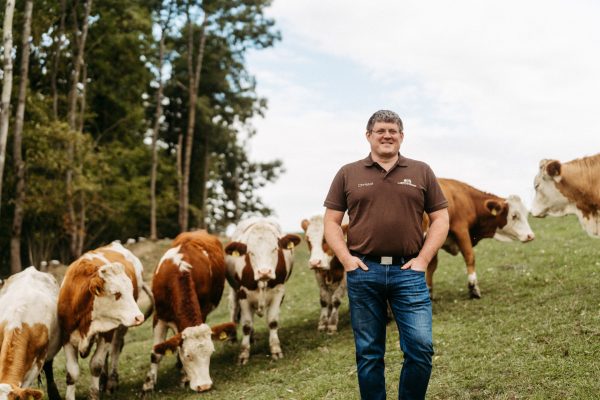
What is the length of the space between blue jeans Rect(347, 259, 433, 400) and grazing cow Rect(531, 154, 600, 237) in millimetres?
5771

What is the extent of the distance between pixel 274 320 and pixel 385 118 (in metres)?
6.05

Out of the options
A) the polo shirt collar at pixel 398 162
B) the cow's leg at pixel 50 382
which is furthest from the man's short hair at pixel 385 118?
the cow's leg at pixel 50 382

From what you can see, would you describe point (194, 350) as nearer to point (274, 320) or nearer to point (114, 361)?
point (114, 361)

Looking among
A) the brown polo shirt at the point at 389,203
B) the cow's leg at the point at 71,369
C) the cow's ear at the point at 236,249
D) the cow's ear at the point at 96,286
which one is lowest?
the cow's leg at the point at 71,369

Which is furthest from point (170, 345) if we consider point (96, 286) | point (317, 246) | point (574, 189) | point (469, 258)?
point (574, 189)

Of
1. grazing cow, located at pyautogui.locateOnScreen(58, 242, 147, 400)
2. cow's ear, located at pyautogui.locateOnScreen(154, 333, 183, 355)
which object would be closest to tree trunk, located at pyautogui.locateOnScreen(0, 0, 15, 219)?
A: grazing cow, located at pyautogui.locateOnScreen(58, 242, 147, 400)

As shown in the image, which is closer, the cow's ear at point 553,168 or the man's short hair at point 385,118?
the man's short hair at point 385,118

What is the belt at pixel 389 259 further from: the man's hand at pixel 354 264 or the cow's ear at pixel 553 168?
the cow's ear at pixel 553 168

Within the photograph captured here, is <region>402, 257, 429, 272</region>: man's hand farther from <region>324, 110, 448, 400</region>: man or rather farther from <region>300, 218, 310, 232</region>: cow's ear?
<region>300, 218, 310, 232</region>: cow's ear

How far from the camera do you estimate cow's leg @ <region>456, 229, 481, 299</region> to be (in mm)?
11664

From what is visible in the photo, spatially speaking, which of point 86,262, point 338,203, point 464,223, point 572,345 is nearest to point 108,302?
point 86,262

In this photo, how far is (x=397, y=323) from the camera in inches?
214

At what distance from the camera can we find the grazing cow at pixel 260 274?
10.3 metres

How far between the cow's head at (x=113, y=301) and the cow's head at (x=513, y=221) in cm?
725
